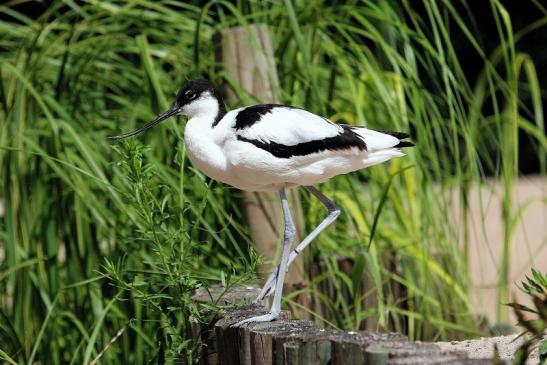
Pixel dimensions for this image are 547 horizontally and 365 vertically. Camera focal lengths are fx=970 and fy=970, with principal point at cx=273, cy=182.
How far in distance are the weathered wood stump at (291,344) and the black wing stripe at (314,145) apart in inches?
14.6

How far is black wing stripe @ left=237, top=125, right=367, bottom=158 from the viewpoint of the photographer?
227 cm

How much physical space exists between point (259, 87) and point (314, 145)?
0.75m

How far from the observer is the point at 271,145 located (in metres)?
2.27

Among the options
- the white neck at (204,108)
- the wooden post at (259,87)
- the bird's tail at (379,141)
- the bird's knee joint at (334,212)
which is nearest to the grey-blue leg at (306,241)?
the bird's knee joint at (334,212)

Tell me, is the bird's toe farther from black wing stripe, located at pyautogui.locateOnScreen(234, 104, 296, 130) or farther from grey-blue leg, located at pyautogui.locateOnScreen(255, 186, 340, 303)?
black wing stripe, located at pyautogui.locateOnScreen(234, 104, 296, 130)

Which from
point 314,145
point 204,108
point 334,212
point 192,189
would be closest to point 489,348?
point 334,212

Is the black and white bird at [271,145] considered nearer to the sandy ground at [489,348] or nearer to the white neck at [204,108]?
the white neck at [204,108]

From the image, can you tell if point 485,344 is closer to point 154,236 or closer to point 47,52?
point 154,236

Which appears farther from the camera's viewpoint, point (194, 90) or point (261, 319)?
point (194, 90)

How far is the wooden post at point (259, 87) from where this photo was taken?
294 cm

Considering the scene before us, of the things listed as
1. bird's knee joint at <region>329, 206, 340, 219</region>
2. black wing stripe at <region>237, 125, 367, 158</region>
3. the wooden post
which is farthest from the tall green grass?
black wing stripe at <region>237, 125, 367, 158</region>

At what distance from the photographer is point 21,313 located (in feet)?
9.79

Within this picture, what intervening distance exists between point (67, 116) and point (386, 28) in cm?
113

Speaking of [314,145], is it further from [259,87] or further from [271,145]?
[259,87]
